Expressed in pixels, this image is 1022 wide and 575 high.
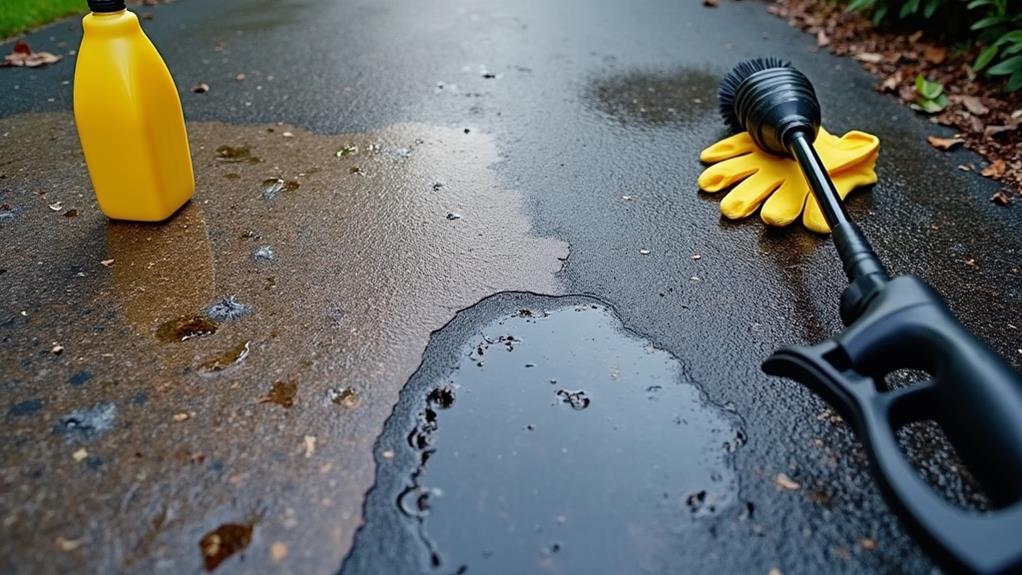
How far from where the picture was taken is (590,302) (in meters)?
2.25

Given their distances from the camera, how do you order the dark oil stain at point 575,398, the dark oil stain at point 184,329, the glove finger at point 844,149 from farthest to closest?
the glove finger at point 844,149 → the dark oil stain at point 184,329 → the dark oil stain at point 575,398

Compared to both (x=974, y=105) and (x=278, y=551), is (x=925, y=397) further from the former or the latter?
(x=974, y=105)

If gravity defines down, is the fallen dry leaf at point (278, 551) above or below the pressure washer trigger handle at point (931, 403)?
below

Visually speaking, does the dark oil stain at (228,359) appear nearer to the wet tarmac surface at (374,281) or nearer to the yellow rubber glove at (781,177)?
the wet tarmac surface at (374,281)

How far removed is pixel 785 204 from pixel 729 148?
0.51m

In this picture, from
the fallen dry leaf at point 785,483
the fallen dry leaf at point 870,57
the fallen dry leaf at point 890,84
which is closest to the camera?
the fallen dry leaf at point 785,483

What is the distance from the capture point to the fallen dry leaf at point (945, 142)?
3.28 metres

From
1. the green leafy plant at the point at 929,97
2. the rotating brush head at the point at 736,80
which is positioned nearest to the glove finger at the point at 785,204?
the rotating brush head at the point at 736,80

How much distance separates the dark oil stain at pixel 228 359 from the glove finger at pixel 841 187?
1.96 metres

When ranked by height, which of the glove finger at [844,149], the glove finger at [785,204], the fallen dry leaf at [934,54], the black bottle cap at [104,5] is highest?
Answer: the black bottle cap at [104,5]

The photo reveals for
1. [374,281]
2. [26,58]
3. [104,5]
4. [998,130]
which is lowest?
[26,58]

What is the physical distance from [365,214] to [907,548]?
2.01 meters

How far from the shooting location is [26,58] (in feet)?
13.1

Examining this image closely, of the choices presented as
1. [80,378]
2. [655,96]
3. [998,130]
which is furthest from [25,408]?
[998,130]
